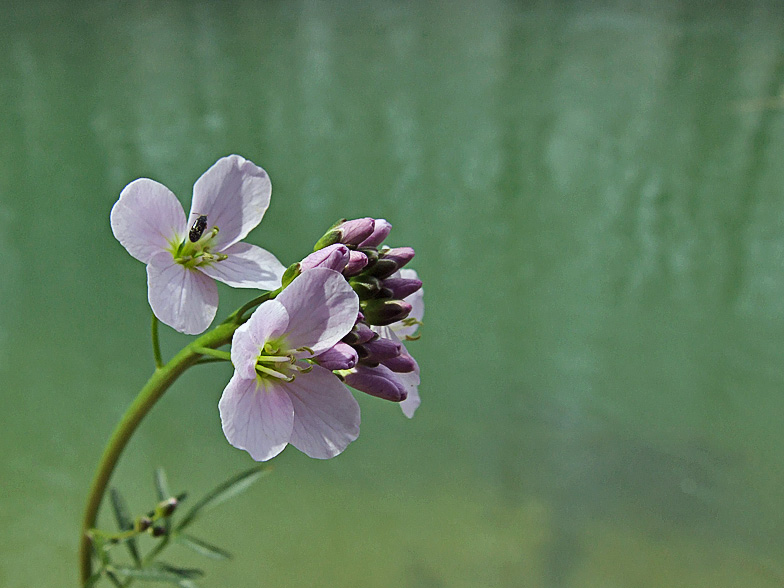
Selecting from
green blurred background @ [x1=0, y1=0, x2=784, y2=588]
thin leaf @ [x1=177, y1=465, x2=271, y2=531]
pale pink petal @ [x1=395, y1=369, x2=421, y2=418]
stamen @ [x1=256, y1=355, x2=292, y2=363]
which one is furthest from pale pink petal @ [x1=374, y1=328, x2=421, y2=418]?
green blurred background @ [x1=0, y1=0, x2=784, y2=588]

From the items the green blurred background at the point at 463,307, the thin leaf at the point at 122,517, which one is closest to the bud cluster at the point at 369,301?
the thin leaf at the point at 122,517

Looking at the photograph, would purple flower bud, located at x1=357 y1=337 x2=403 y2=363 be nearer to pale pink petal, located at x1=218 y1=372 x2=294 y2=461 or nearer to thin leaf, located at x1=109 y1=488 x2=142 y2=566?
pale pink petal, located at x1=218 y1=372 x2=294 y2=461

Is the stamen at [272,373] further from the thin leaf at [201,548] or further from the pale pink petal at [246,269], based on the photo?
the thin leaf at [201,548]

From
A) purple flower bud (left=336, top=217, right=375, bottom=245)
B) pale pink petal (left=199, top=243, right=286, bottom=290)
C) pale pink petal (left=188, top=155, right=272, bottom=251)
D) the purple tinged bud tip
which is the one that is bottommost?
pale pink petal (left=199, top=243, right=286, bottom=290)

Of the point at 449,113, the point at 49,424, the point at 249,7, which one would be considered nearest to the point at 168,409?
the point at 49,424

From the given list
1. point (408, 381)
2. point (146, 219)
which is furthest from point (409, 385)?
point (146, 219)

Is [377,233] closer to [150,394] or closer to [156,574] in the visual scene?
[150,394]

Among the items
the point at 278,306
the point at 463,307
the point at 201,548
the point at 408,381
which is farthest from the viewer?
the point at 463,307

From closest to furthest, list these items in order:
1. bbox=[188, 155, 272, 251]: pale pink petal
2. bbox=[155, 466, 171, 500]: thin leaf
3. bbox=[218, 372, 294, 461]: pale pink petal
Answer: bbox=[218, 372, 294, 461]: pale pink petal → bbox=[188, 155, 272, 251]: pale pink petal → bbox=[155, 466, 171, 500]: thin leaf
